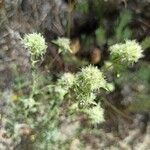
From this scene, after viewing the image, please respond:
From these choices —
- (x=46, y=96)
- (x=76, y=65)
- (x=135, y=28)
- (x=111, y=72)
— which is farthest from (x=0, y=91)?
(x=135, y=28)

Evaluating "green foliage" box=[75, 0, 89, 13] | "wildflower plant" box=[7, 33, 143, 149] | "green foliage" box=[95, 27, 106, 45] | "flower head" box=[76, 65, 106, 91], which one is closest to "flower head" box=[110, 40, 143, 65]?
"wildflower plant" box=[7, 33, 143, 149]

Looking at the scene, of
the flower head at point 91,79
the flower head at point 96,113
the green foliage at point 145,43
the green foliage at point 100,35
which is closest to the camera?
the flower head at point 91,79

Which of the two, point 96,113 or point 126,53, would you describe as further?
point 96,113

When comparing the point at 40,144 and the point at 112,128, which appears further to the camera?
the point at 112,128

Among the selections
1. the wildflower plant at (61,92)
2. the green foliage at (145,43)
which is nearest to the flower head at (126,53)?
the wildflower plant at (61,92)

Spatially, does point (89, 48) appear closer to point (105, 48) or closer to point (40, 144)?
point (105, 48)

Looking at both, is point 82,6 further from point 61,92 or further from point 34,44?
point 34,44

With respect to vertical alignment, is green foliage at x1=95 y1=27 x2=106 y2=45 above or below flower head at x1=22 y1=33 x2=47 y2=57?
above

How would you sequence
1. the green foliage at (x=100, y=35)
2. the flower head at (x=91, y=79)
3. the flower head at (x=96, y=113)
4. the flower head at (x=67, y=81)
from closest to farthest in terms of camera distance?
the flower head at (x=91, y=79) < the flower head at (x=67, y=81) < the flower head at (x=96, y=113) < the green foliage at (x=100, y=35)

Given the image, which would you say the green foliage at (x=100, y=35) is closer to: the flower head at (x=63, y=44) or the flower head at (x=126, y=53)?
the flower head at (x=63, y=44)

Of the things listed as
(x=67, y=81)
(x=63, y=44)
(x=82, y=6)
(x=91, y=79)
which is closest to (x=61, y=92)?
(x=67, y=81)

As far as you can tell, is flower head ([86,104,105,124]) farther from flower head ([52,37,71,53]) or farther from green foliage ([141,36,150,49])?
green foliage ([141,36,150,49])
